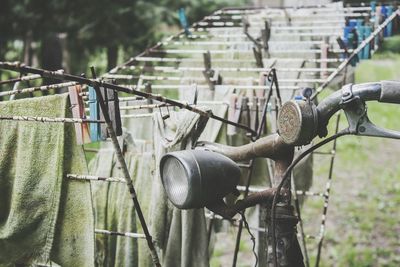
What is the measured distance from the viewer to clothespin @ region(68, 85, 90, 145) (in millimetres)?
2799

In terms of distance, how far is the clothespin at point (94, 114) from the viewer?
269 cm

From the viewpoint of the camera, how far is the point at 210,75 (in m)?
4.33

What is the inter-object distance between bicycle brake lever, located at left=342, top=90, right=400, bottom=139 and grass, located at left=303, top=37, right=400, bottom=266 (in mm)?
5183

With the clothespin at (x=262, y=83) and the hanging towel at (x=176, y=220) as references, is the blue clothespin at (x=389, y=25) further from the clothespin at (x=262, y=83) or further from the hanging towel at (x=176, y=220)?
the hanging towel at (x=176, y=220)

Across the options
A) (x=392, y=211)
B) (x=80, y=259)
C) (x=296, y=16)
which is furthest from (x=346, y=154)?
(x=80, y=259)

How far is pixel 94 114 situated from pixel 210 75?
1.77 meters

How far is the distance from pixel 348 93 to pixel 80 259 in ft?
5.43

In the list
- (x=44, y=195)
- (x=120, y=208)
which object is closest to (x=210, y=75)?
(x=120, y=208)

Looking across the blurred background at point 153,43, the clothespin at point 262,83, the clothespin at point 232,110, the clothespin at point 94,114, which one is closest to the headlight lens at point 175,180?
the clothespin at point 94,114

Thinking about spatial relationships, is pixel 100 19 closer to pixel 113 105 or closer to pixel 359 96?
pixel 113 105

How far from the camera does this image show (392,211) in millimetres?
8703

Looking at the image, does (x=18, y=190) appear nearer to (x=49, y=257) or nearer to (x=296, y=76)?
(x=49, y=257)

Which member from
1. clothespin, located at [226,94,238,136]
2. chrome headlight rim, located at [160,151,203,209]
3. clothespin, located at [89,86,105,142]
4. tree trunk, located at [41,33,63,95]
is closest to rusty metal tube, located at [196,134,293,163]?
chrome headlight rim, located at [160,151,203,209]

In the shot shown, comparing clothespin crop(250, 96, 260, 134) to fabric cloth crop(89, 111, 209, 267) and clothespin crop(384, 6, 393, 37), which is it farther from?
clothespin crop(384, 6, 393, 37)
